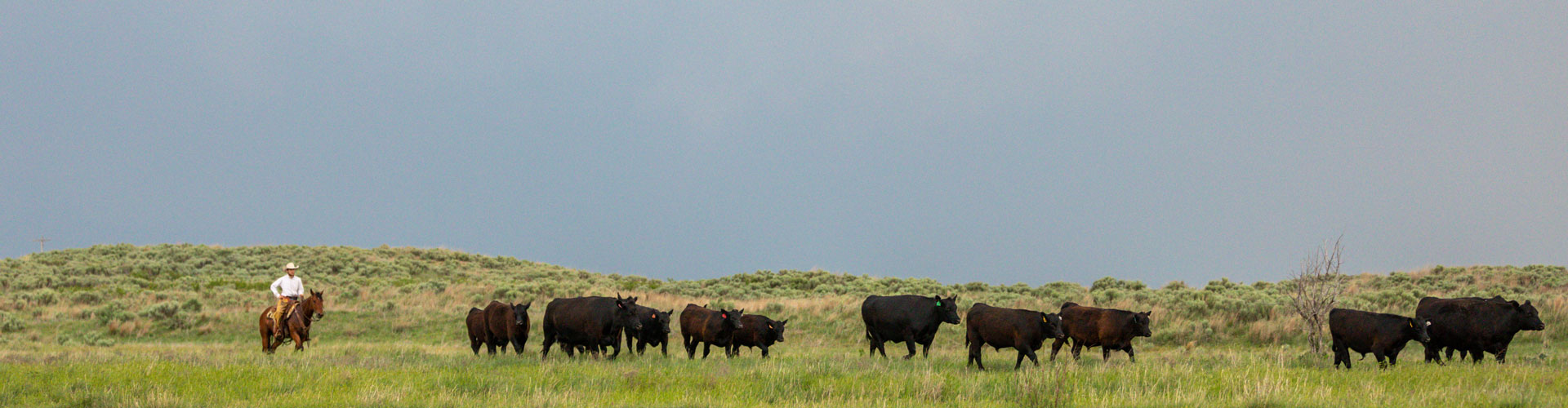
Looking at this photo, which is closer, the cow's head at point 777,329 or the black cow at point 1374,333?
the black cow at point 1374,333

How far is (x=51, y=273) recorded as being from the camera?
5066 centimetres

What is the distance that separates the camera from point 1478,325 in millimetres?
15148

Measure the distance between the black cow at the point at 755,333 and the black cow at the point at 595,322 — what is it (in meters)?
2.18

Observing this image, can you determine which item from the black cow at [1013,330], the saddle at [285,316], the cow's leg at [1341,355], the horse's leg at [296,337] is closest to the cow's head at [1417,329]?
the cow's leg at [1341,355]

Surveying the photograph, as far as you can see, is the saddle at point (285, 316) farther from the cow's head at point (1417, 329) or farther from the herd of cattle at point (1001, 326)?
the cow's head at point (1417, 329)

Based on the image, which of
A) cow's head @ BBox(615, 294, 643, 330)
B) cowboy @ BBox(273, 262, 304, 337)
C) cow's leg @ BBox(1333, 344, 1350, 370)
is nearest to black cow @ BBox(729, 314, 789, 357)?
cow's head @ BBox(615, 294, 643, 330)

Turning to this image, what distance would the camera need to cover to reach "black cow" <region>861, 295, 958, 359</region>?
17.1 m

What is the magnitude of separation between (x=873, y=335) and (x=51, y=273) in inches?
2123

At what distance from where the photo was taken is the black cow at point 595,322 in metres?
17.0

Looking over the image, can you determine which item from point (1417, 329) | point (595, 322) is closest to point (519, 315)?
point (595, 322)

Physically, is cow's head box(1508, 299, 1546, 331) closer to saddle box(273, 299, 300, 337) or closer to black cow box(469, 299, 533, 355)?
black cow box(469, 299, 533, 355)

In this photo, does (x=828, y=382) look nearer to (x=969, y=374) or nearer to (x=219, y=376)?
(x=969, y=374)

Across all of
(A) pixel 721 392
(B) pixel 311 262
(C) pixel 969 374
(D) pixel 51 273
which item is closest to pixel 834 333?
(C) pixel 969 374

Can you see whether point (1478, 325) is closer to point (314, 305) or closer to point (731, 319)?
point (731, 319)
